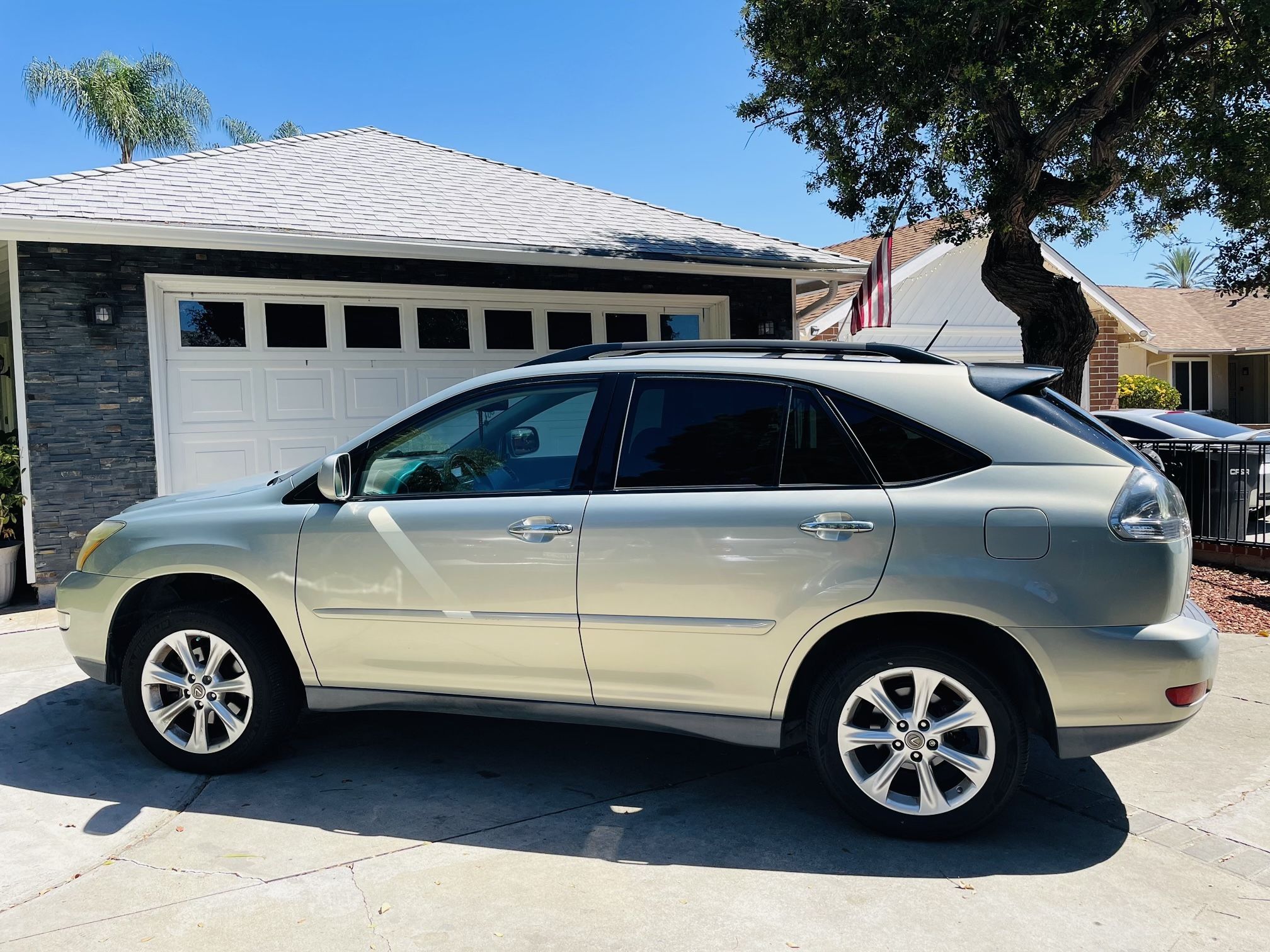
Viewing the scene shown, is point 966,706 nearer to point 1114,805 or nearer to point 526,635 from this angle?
point 1114,805

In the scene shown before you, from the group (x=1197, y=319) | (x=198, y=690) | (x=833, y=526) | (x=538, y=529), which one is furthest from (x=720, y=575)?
(x=1197, y=319)

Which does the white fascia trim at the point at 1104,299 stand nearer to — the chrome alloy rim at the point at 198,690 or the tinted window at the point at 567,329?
the tinted window at the point at 567,329

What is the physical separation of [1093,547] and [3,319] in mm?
12434

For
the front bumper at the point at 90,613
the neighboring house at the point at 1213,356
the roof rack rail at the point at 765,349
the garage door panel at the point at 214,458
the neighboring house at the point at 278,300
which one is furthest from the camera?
the neighboring house at the point at 1213,356

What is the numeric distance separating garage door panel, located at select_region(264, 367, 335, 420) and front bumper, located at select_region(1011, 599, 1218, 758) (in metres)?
7.34

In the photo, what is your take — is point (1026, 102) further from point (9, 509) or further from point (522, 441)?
point (9, 509)

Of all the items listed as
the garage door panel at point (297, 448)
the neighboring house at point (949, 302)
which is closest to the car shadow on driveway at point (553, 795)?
the garage door panel at point (297, 448)

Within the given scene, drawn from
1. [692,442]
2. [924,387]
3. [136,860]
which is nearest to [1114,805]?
[924,387]

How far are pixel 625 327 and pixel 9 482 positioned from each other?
5.96 metres

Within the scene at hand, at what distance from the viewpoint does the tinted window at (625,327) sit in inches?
421

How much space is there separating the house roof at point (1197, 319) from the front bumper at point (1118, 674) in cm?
2531

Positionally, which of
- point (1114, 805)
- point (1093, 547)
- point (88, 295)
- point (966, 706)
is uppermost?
point (88, 295)

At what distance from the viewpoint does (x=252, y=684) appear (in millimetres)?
4180

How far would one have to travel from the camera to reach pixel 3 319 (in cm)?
1161
